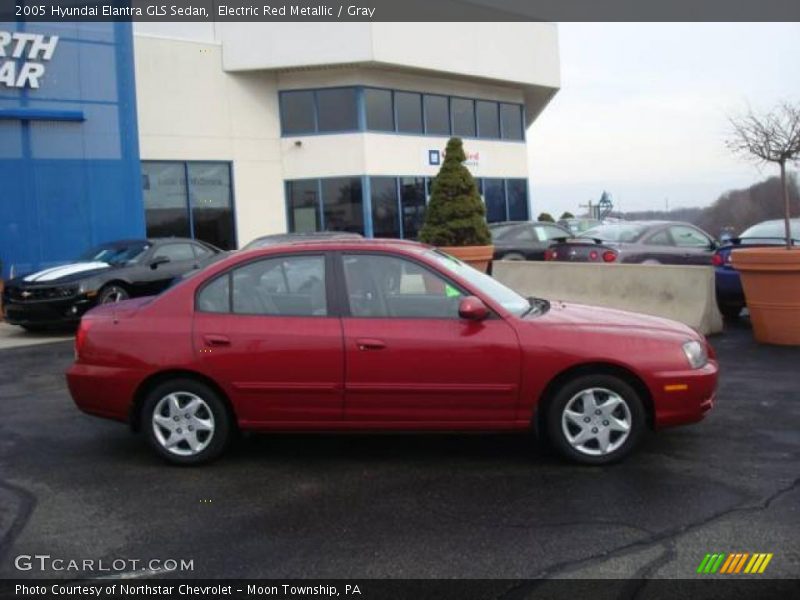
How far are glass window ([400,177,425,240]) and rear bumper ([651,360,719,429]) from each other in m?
19.9

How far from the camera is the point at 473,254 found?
1277 cm

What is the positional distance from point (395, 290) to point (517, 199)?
23920 millimetres

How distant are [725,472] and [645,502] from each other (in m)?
0.80

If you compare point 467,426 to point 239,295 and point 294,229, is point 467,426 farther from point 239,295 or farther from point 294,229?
point 294,229

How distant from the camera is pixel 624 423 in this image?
16.2 ft

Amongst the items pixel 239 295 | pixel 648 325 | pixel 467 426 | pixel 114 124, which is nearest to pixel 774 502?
pixel 648 325

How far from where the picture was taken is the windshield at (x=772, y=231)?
1131cm

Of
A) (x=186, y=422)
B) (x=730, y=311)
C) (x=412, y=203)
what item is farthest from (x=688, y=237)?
(x=412, y=203)

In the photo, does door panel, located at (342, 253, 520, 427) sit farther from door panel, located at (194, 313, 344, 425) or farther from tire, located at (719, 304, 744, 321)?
tire, located at (719, 304, 744, 321)

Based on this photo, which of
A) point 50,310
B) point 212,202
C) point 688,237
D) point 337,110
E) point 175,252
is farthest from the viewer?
point 337,110

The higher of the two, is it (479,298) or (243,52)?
(243,52)

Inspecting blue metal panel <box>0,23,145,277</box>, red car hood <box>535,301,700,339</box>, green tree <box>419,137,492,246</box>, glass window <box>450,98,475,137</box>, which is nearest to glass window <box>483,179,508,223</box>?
glass window <box>450,98,475,137</box>

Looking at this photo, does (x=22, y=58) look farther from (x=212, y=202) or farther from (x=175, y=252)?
(x=175, y=252)

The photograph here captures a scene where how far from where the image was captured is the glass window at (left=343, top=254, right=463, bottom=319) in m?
5.07
